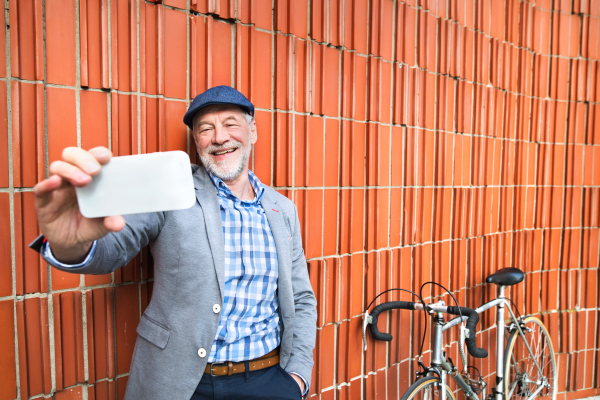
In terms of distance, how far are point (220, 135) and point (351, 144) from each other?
0.99 meters

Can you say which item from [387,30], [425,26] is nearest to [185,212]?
[387,30]

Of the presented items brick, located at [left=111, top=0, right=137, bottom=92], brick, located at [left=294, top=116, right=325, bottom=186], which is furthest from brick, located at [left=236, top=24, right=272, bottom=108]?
brick, located at [left=111, top=0, right=137, bottom=92]

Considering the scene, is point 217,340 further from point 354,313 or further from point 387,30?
point 387,30

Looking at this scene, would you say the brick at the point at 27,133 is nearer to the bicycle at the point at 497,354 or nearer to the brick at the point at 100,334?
the brick at the point at 100,334

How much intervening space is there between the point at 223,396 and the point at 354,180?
142cm

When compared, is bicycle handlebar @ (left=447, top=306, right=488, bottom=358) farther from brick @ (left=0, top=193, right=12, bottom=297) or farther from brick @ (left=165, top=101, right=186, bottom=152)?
brick @ (left=0, top=193, right=12, bottom=297)

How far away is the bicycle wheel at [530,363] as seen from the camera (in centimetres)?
328

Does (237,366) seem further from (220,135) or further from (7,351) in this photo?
(220,135)

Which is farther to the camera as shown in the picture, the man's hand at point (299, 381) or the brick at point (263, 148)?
the brick at point (263, 148)

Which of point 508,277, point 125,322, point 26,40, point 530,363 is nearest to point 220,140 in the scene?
point 26,40

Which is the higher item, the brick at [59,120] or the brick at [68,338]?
the brick at [59,120]

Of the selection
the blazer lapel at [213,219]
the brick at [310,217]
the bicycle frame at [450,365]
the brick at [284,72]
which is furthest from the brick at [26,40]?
the bicycle frame at [450,365]

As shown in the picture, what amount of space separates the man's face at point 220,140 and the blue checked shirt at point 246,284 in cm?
6

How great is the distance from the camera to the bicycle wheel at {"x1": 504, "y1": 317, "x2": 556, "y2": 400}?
129 inches
